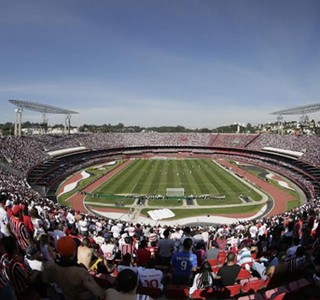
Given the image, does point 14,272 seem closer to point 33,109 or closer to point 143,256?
point 143,256

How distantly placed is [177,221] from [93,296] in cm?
2981

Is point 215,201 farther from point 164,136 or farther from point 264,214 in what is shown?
point 164,136

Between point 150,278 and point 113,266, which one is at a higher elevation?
point 150,278

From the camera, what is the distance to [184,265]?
7910 mm

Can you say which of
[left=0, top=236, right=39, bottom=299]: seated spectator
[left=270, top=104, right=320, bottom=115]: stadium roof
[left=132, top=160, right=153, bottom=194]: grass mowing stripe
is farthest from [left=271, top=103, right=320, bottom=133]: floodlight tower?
[left=0, top=236, right=39, bottom=299]: seated spectator

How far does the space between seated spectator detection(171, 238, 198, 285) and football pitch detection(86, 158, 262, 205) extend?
107ft

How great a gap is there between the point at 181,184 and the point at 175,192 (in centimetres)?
627

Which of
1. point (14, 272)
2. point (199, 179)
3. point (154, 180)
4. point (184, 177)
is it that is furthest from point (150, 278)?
point (184, 177)

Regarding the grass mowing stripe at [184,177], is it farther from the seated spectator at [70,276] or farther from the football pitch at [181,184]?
the seated spectator at [70,276]

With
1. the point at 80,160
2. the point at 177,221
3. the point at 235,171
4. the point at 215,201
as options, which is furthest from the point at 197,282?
the point at 80,160

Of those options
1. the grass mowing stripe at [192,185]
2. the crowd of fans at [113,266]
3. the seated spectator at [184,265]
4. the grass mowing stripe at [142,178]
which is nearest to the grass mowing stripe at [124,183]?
the grass mowing stripe at [142,178]

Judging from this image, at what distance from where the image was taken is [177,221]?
3372 centimetres

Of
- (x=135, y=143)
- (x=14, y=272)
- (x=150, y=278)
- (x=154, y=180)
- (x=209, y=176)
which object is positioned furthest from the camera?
(x=135, y=143)

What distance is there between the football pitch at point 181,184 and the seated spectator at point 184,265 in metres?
32.7
